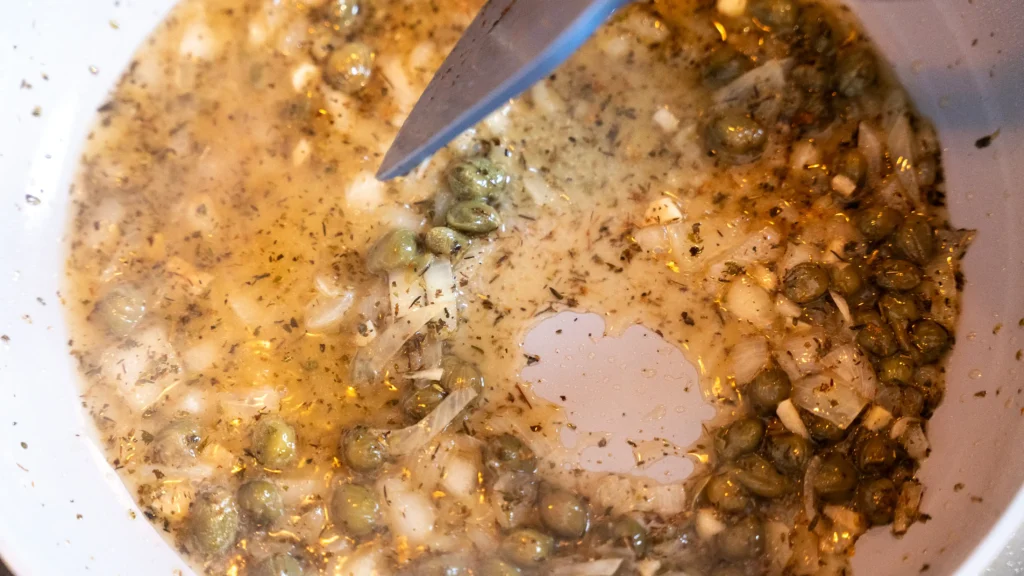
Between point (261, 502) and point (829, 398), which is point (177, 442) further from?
point (829, 398)

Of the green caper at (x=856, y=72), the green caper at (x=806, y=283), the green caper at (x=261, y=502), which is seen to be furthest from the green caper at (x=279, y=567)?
the green caper at (x=856, y=72)

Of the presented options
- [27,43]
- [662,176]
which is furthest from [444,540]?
[27,43]

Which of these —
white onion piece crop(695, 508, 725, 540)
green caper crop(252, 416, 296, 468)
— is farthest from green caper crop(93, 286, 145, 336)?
white onion piece crop(695, 508, 725, 540)

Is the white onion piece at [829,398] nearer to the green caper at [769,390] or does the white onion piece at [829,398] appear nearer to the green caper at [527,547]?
the green caper at [769,390]

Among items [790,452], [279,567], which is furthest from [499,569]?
[790,452]

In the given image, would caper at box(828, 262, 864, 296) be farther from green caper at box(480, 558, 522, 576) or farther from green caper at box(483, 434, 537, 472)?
green caper at box(480, 558, 522, 576)

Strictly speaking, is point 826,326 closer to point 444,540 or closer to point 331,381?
point 444,540

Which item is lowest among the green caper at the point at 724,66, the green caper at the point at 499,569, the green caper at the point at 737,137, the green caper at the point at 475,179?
the green caper at the point at 499,569
